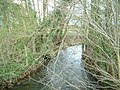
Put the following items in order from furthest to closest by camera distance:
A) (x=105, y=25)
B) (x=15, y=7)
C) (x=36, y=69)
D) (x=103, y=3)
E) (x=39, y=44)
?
(x=39, y=44) < (x=36, y=69) < (x=15, y=7) < (x=103, y=3) < (x=105, y=25)

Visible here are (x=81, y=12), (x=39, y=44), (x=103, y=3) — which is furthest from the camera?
(x=39, y=44)

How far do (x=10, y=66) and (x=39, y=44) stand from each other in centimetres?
267

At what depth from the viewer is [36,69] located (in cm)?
1170

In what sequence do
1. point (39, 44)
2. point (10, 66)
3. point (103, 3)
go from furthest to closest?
point (39, 44) → point (10, 66) → point (103, 3)

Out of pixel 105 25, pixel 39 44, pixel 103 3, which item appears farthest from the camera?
pixel 39 44

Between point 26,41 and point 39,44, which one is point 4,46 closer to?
point 26,41

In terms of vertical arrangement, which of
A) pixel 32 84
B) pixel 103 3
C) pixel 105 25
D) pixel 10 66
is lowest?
pixel 32 84

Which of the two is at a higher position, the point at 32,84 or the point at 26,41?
the point at 26,41

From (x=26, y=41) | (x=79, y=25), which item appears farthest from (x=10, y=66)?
(x=79, y=25)

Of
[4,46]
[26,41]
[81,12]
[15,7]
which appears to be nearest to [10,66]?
[4,46]

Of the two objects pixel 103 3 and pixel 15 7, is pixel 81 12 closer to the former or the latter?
pixel 103 3

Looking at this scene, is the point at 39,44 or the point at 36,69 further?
the point at 39,44

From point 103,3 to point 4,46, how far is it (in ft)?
16.0

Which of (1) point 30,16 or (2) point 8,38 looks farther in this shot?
(1) point 30,16
